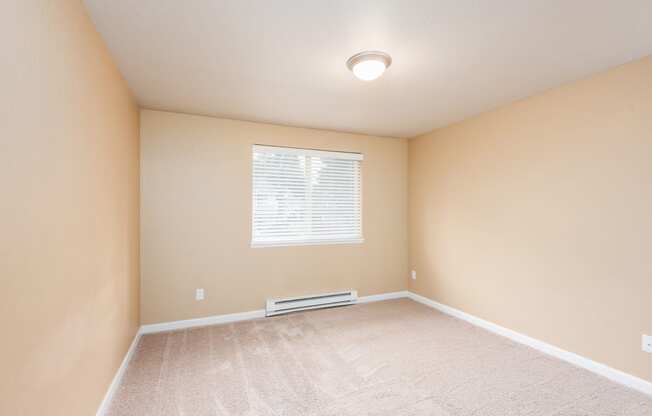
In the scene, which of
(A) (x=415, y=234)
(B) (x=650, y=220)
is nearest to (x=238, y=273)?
(A) (x=415, y=234)

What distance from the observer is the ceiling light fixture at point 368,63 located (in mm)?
2213

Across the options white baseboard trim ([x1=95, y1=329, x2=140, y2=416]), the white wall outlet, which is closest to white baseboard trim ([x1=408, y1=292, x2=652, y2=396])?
the white wall outlet

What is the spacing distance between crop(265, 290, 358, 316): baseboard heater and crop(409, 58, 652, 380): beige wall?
1.30 meters

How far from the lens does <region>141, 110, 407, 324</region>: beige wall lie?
338cm

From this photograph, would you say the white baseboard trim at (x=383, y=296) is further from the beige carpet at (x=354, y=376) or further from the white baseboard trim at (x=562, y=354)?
the beige carpet at (x=354, y=376)

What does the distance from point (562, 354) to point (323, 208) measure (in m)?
2.92

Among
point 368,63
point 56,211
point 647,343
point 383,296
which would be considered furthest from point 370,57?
point 383,296

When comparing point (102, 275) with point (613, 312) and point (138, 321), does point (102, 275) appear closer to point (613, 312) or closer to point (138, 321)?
point (138, 321)

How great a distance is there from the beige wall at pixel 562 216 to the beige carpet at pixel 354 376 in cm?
39

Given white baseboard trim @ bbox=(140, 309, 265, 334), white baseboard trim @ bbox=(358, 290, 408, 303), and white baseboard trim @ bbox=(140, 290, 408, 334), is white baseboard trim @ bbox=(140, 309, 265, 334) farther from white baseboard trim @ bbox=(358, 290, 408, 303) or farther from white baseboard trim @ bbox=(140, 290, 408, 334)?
white baseboard trim @ bbox=(358, 290, 408, 303)

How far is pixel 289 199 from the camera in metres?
4.03

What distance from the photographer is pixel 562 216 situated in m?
2.76

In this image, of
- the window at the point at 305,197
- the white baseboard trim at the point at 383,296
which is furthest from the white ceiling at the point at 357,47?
the white baseboard trim at the point at 383,296

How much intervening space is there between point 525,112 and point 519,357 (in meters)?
2.32
